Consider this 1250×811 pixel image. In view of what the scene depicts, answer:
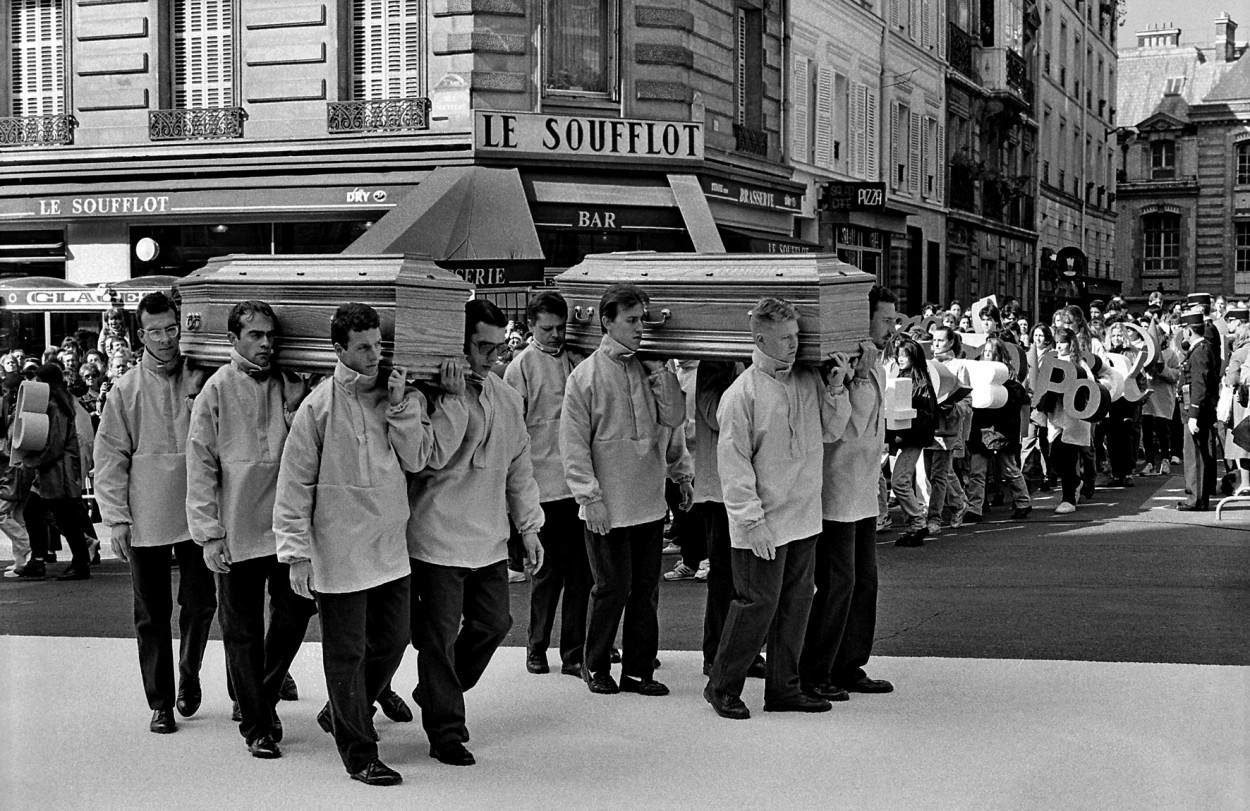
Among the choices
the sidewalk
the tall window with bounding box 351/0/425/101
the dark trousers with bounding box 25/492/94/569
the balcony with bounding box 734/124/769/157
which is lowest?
the sidewalk

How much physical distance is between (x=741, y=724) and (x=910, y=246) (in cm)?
3026

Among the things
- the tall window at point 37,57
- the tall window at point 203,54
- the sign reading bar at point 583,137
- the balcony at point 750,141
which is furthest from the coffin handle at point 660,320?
the balcony at point 750,141

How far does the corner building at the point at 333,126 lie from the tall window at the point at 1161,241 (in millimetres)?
52289

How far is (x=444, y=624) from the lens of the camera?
6.83m

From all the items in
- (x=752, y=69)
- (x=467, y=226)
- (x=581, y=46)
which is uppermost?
(x=752, y=69)

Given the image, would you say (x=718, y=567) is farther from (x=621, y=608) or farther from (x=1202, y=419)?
(x=1202, y=419)

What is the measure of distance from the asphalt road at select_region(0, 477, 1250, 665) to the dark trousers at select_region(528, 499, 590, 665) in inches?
35.7

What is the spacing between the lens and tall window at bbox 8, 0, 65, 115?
23.6 metres

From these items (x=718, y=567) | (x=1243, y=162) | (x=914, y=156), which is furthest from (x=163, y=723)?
(x=1243, y=162)

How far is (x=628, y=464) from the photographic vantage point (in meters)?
8.16

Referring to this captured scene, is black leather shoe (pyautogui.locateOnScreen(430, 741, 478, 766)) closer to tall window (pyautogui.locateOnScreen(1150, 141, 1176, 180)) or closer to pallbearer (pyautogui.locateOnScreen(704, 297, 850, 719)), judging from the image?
pallbearer (pyautogui.locateOnScreen(704, 297, 850, 719))

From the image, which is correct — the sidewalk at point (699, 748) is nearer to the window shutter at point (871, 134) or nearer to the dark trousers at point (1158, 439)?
the dark trousers at point (1158, 439)

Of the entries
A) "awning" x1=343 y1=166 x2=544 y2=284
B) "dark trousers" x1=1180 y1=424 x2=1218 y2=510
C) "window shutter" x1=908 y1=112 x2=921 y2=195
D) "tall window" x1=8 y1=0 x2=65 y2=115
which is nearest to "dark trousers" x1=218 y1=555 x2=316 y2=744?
"dark trousers" x1=1180 y1=424 x2=1218 y2=510

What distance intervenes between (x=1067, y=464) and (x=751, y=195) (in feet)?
33.4
